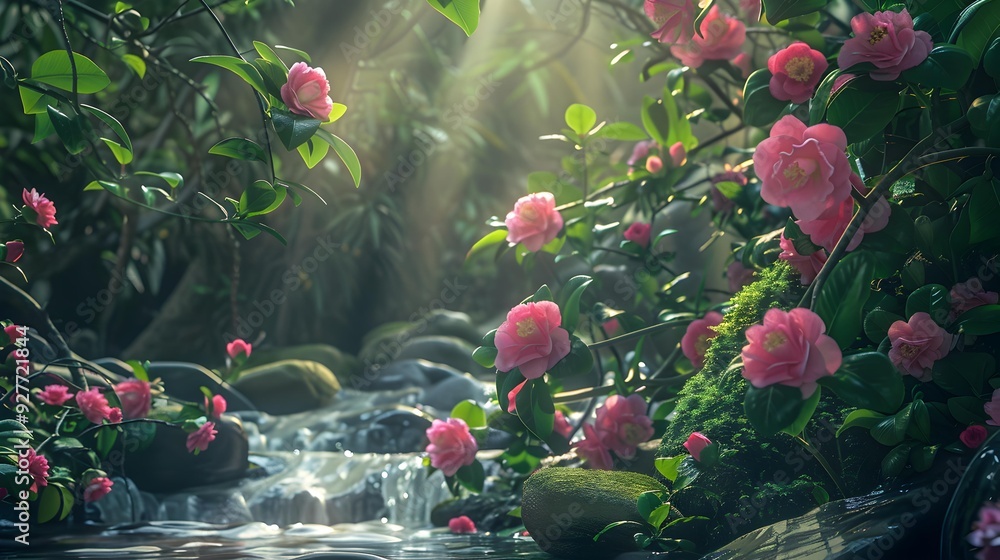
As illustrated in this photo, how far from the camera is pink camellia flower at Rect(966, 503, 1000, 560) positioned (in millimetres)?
1360

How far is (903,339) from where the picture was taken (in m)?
1.83

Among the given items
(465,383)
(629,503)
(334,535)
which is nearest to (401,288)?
(465,383)

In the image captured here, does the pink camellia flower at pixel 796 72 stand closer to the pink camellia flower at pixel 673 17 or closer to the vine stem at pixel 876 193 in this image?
the pink camellia flower at pixel 673 17

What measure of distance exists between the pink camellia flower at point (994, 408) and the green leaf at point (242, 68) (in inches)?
62.5

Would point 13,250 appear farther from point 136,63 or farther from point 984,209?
point 984,209

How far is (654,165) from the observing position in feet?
10.1

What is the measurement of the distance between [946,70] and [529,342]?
3.25 feet

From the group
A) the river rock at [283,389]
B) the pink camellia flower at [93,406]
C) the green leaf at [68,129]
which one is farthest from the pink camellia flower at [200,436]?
the river rock at [283,389]

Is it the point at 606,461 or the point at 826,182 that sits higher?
the point at 826,182

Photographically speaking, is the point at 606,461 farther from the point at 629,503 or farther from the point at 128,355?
the point at 128,355

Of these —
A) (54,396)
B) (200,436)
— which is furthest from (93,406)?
(200,436)

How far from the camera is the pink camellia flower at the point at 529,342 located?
6.21 ft

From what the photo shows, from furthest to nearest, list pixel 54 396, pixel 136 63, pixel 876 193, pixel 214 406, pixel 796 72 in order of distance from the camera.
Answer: pixel 214 406 → pixel 54 396 → pixel 136 63 → pixel 796 72 → pixel 876 193

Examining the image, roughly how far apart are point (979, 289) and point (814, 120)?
54cm
